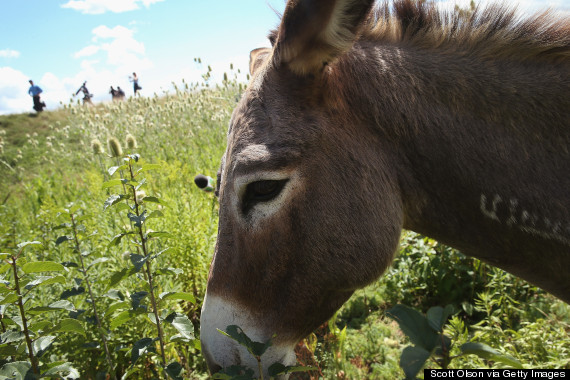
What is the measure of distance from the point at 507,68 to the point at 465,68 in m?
0.18

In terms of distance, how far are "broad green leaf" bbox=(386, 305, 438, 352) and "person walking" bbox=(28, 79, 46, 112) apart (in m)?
26.7

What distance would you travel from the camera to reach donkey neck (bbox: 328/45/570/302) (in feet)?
4.75

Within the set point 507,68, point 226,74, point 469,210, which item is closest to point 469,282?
point 469,210

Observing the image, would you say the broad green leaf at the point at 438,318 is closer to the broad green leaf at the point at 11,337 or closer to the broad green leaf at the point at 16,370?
the broad green leaf at the point at 16,370

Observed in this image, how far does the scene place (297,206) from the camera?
59.9 inches

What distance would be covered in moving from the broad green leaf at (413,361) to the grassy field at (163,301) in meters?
0.15

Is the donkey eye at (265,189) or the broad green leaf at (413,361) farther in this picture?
the donkey eye at (265,189)

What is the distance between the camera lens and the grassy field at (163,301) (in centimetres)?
188

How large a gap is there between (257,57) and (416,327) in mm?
2175

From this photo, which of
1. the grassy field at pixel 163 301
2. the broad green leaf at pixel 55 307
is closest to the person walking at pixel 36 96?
the grassy field at pixel 163 301

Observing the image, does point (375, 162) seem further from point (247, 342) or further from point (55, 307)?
point (55, 307)

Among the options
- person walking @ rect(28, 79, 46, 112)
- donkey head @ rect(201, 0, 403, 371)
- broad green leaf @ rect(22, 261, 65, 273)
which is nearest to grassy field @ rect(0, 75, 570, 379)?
broad green leaf @ rect(22, 261, 65, 273)

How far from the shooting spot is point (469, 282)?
360cm

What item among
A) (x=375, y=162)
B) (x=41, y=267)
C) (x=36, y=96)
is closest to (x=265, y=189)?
(x=375, y=162)
